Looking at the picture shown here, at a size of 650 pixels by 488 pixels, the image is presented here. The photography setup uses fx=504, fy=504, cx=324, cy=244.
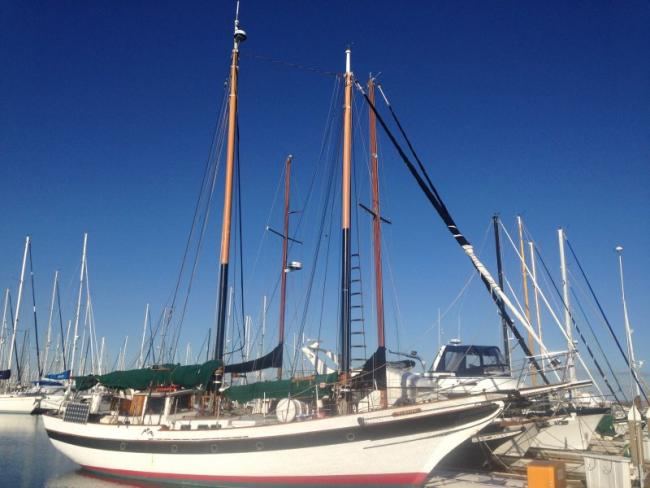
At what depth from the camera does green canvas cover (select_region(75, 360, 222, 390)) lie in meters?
20.4

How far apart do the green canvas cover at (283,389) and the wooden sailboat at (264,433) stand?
16cm

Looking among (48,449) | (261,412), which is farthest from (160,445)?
(48,449)

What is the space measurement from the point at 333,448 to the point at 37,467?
1899 cm

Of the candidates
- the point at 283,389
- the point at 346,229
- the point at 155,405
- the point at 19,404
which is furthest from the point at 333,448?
the point at 19,404

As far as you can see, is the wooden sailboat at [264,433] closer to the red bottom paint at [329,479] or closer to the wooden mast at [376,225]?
the red bottom paint at [329,479]

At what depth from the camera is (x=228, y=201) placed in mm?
24344

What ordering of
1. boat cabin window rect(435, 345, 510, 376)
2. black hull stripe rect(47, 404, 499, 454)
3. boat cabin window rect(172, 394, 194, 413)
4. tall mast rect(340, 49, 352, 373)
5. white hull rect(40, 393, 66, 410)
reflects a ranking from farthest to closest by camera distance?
white hull rect(40, 393, 66, 410) → boat cabin window rect(435, 345, 510, 376) → boat cabin window rect(172, 394, 194, 413) → tall mast rect(340, 49, 352, 373) → black hull stripe rect(47, 404, 499, 454)

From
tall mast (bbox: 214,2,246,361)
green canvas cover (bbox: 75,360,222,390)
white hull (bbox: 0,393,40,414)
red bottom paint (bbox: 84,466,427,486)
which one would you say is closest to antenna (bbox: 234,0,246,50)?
tall mast (bbox: 214,2,246,361)

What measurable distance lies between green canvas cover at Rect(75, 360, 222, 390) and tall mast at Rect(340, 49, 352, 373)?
5.59 meters

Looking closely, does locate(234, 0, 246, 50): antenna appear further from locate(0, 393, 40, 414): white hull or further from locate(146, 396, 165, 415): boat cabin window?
locate(0, 393, 40, 414): white hull

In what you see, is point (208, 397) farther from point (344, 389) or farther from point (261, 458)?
point (344, 389)

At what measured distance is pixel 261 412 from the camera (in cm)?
2069

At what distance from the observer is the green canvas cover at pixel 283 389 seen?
18.6m

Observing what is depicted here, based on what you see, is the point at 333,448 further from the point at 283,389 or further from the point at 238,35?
the point at 238,35
